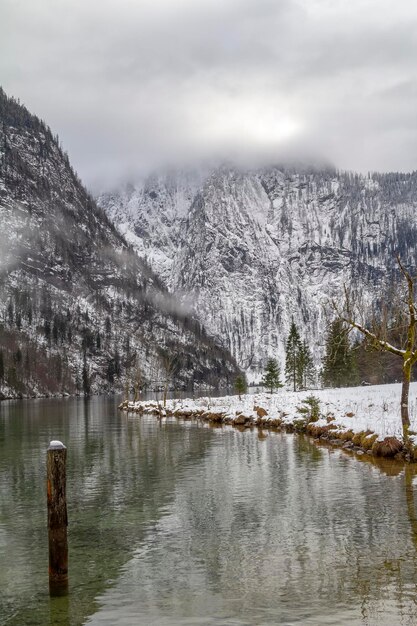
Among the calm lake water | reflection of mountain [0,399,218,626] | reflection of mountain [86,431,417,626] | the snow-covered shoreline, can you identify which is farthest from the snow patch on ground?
reflection of mountain [86,431,417,626]

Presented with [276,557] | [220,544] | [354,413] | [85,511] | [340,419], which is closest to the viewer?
[276,557]

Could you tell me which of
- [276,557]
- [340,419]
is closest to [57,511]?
[276,557]

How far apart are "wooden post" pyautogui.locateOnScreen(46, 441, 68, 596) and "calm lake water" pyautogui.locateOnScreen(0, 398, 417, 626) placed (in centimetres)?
58

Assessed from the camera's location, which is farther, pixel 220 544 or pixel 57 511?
pixel 220 544

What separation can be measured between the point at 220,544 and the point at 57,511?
5.11 m

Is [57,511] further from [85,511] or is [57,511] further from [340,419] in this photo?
[340,419]

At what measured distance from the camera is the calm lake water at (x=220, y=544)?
427 inches

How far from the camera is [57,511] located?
11758 millimetres

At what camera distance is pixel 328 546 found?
48.1 ft

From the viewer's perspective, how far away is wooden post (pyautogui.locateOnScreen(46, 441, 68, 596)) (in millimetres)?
11742

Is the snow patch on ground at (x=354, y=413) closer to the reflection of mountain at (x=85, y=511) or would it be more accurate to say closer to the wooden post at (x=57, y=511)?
the reflection of mountain at (x=85, y=511)

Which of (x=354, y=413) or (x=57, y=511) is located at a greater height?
(x=57, y=511)

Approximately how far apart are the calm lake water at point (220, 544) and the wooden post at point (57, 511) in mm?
579

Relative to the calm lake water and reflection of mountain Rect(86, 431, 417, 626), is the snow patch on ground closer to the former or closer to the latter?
the calm lake water
